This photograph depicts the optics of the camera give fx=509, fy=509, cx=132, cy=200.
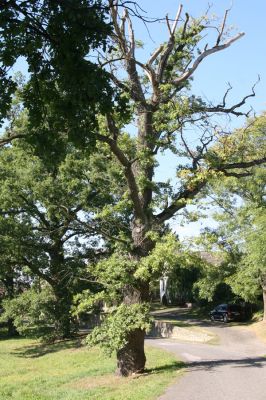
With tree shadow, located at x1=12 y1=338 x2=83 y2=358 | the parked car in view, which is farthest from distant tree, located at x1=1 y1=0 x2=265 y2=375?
the parked car

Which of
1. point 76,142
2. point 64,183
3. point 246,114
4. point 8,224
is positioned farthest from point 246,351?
point 76,142

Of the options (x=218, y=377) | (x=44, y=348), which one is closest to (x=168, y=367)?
(x=218, y=377)

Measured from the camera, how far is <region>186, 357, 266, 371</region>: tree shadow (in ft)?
52.4

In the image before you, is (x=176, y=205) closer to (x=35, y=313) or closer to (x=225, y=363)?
(x=225, y=363)

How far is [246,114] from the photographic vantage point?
56.2ft

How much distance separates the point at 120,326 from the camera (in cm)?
1498

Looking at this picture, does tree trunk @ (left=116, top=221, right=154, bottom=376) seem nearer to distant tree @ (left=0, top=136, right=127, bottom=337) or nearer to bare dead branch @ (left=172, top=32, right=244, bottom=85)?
bare dead branch @ (left=172, top=32, right=244, bottom=85)

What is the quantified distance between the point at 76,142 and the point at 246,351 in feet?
60.0

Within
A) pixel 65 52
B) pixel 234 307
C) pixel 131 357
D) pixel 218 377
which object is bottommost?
pixel 218 377

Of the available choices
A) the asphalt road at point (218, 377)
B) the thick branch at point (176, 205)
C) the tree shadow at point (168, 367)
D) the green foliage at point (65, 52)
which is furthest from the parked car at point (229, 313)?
the green foliage at point (65, 52)

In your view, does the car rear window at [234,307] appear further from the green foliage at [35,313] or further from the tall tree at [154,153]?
the tall tree at [154,153]

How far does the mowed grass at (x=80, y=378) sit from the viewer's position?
13.2 metres

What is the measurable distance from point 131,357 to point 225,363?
3424 mm

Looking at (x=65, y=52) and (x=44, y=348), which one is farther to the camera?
(x=44, y=348)
